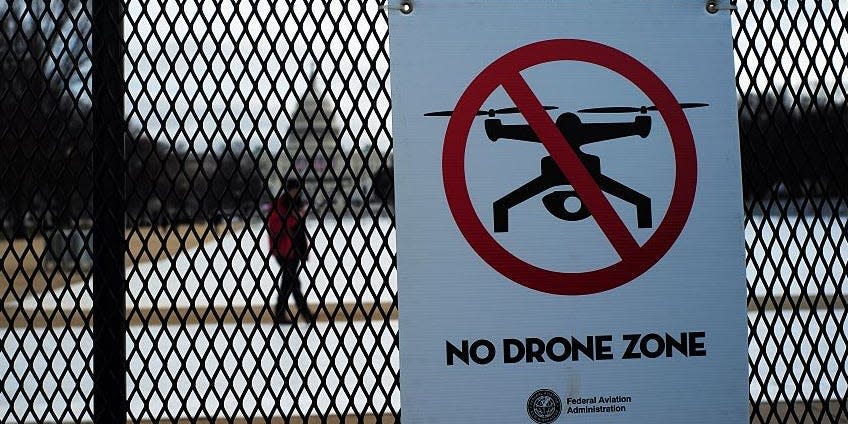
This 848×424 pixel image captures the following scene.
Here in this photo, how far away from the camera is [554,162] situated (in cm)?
164

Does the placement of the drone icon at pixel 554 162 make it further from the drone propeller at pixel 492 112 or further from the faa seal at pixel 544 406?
the faa seal at pixel 544 406

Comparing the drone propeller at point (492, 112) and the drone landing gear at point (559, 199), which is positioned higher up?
the drone propeller at point (492, 112)

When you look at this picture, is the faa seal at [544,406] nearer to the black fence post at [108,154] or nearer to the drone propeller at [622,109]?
the drone propeller at [622,109]

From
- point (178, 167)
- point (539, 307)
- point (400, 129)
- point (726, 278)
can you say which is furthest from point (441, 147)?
point (726, 278)

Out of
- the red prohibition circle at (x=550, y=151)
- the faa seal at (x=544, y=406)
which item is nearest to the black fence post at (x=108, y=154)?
the red prohibition circle at (x=550, y=151)

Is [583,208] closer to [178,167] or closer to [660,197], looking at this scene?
[660,197]

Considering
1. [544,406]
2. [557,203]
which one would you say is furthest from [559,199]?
[544,406]

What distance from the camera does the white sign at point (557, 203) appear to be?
1639mm

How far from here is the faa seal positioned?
167 centimetres

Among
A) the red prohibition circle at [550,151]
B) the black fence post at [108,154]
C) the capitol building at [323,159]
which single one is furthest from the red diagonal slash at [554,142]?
the black fence post at [108,154]

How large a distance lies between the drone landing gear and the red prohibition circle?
3 cm

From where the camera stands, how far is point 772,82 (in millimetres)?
1771

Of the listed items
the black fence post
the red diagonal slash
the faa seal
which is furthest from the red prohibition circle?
the black fence post

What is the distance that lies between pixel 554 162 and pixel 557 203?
95mm
